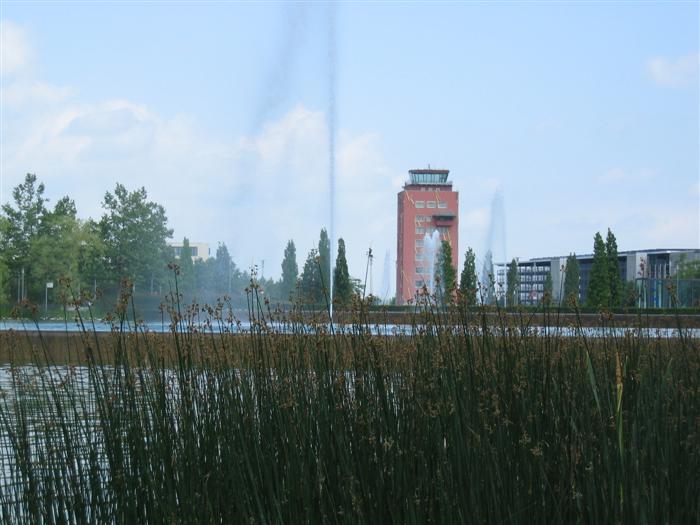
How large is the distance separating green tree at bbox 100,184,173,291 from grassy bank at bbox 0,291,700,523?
1301 inches

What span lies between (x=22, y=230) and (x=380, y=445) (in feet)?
110

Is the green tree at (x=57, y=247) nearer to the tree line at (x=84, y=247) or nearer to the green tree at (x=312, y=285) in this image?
the tree line at (x=84, y=247)

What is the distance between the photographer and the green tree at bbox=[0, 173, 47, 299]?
33.1 metres

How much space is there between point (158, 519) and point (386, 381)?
90cm

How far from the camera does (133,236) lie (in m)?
35.3

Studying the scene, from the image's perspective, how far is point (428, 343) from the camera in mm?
2963

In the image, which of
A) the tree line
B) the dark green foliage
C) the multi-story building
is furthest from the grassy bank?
the multi-story building

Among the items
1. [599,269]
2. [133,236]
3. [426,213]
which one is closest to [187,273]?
[133,236]

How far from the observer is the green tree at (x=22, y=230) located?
33.1 m

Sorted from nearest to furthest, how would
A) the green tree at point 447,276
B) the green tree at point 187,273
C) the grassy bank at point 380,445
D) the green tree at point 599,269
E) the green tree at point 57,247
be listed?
1. the grassy bank at point 380,445
2. the green tree at point 447,276
3. the green tree at point 57,247
4. the green tree at point 187,273
5. the green tree at point 599,269

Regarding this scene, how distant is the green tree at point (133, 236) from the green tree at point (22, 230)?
297cm

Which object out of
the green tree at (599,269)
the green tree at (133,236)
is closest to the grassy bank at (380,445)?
the green tree at (133,236)

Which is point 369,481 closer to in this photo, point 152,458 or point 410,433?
point 410,433

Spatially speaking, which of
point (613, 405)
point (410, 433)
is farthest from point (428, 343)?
point (613, 405)
